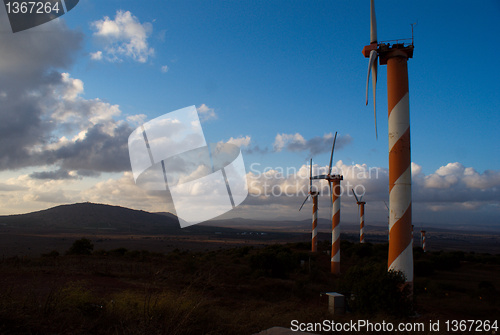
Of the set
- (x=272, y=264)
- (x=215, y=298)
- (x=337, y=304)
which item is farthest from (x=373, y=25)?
(x=272, y=264)

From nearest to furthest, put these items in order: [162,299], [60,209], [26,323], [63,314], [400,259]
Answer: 1. [26,323]
2. [63,314]
3. [162,299]
4. [400,259]
5. [60,209]

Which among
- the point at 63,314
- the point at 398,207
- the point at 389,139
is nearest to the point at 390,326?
the point at 398,207

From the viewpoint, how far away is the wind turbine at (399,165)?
453 inches

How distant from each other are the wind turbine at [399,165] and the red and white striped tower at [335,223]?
1612 centimetres

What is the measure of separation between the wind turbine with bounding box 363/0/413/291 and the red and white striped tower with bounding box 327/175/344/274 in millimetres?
16119

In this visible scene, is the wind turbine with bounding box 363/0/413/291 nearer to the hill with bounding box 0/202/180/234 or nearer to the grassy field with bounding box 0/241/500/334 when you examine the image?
the grassy field with bounding box 0/241/500/334

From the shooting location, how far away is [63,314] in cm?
668

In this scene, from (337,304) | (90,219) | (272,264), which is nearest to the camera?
(337,304)

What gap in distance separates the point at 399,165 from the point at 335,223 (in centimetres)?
1679

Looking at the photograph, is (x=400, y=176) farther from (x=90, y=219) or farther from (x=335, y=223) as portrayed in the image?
(x=90, y=219)

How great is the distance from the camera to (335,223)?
27672 millimetres

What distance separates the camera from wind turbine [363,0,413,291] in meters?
11.5

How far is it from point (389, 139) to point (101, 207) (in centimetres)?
18257

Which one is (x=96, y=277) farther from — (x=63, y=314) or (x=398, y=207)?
(x=398, y=207)
